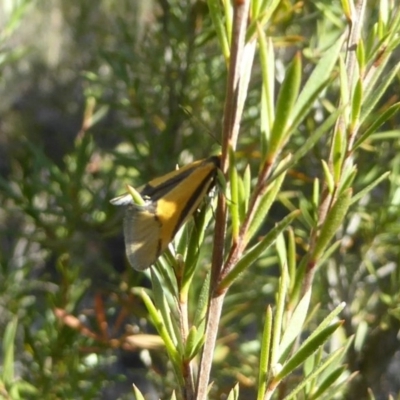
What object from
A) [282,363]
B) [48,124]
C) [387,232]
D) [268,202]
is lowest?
[48,124]

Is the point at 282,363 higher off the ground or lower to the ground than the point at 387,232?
higher

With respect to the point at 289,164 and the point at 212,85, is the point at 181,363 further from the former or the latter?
the point at 212,85

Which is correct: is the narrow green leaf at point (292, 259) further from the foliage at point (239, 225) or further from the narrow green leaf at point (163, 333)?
the narrow green leaf at point (163, 333)

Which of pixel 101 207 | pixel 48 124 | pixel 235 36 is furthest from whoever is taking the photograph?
pixel 48 124

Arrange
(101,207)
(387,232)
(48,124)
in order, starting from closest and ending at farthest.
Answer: (387,232) → (101,207) → (48,124)

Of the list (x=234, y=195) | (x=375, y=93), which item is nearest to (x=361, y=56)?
(x=375, y=93)

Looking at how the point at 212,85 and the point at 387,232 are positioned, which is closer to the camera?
the point at 387,232

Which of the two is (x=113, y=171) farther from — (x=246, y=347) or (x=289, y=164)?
(x=289, y=164)

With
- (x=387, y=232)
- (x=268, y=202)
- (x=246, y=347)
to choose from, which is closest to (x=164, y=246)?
(x=268, y=202)

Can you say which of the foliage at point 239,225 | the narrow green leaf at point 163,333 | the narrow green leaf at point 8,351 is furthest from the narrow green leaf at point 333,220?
the narrow green leaf at point 8,351
